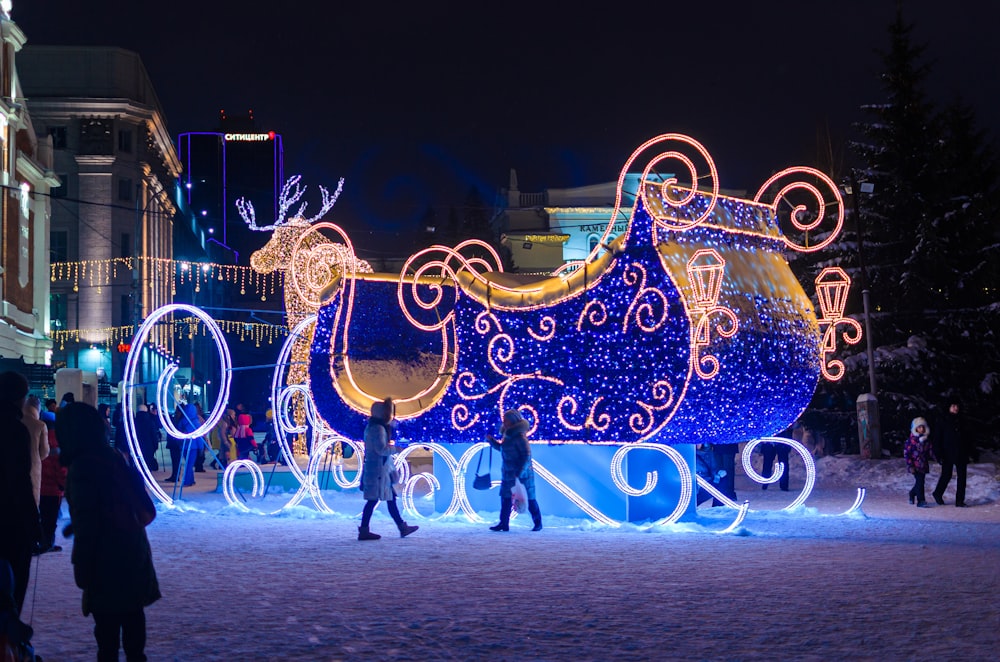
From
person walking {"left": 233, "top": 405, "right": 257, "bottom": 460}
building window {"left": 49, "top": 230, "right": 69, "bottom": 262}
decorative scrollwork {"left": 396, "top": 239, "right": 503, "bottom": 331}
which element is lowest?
person walking {"left": 233, "top": 405, "right": 257, "bottom": 460}

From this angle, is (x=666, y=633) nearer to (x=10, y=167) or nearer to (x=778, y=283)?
(x=778, y=283)

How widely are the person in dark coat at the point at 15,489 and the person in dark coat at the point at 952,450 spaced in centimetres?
1432

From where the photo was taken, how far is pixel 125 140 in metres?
55.3

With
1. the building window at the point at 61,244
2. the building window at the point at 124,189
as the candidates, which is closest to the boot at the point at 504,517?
the building window at the point at 61,244

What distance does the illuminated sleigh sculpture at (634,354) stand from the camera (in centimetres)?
1528

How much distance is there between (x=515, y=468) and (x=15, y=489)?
8284mm

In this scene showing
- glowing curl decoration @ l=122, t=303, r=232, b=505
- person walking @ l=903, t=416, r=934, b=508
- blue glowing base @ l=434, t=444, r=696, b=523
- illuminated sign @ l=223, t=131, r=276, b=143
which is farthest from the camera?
illuminated sign @ l=223, t=131, r=276, b=143

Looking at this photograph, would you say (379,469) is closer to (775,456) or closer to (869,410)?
(775,456)

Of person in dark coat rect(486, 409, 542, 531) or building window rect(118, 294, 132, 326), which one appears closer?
person in dark coat rect(486, 409, 542, 531)

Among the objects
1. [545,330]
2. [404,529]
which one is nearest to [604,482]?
[545,330]

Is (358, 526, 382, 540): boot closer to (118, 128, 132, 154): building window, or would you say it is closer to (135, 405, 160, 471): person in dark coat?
(135, 405, 160, 471): person in dark coat

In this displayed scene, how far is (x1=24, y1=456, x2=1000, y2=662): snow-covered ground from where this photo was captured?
25.6 ft

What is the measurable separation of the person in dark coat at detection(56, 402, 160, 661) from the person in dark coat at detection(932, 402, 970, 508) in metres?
14.5

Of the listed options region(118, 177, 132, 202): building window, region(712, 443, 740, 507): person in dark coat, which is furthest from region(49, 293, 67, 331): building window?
region(712, 443, 740, 507): person in dark coat
